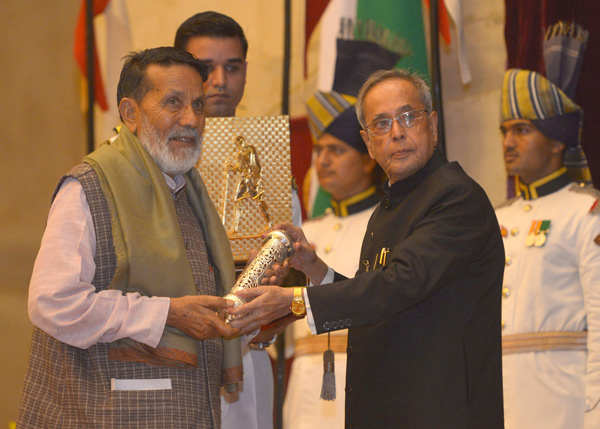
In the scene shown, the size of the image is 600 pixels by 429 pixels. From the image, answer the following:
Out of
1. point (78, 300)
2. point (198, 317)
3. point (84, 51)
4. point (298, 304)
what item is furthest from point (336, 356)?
point (84, 51)

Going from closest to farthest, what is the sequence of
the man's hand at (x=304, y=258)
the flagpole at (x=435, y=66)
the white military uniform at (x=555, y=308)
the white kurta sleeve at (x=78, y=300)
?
the white kurta sleeve at (x=78, y=300), the man's hand at (x=304, y=258), the white military uniform at (x=555, y=308), the flagpole at (x=435, y=66)

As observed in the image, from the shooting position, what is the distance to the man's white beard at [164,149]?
128 inches

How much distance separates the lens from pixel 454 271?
304cm

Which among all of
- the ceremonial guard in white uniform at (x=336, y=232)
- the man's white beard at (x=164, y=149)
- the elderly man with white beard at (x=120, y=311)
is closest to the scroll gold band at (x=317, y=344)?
the ceremonial guard in white uniform at (x=336, y=232)

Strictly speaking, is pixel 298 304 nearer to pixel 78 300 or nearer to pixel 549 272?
pixel 78 300

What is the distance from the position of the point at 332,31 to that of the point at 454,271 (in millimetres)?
3307

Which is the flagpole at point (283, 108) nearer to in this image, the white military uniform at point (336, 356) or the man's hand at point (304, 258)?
the white military uniform at point (336, 356)

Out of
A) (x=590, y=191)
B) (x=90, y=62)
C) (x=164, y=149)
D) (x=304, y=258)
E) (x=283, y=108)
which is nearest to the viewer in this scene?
(x=164, y=149)

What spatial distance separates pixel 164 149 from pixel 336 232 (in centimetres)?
258

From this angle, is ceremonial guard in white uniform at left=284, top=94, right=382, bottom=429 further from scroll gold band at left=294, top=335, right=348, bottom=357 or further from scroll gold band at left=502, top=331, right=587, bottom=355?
scroll gold band at left=502, top=331, right=587, bottom=355

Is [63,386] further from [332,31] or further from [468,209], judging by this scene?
[332,31]

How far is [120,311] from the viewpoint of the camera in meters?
2.80

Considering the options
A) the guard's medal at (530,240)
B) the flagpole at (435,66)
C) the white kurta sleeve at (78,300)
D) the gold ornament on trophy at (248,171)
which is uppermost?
the flagpole at (435,66)

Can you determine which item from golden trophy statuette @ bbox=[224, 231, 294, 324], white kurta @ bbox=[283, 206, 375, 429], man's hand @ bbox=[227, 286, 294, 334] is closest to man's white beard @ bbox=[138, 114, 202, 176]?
golden trophy statuette @ bbox=[224, 231, 294, 324]
